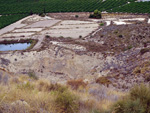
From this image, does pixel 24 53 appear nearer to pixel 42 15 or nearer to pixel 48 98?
pixel 48 98

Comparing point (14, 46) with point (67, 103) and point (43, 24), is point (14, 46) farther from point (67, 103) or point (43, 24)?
point (67, 103)

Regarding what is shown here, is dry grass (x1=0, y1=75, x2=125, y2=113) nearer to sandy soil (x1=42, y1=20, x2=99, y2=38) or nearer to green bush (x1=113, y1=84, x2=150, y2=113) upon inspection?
green bush (x1=113, y1=84, x2=150, y2=113)

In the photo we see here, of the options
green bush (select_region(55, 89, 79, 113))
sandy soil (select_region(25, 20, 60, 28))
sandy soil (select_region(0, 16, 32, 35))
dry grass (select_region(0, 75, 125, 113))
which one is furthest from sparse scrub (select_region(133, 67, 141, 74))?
sandy soil (select_region(0, 16, 32, 35))

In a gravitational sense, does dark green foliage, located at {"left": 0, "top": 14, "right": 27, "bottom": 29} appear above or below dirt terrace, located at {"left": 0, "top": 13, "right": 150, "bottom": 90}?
above

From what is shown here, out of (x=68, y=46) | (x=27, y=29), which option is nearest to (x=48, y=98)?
(x=68, y=46)

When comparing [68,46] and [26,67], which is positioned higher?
[68,46]

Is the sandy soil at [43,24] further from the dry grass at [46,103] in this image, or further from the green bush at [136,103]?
the green bush at [136,103]

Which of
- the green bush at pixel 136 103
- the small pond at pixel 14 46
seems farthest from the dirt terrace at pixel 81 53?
the green bush at pixel 136 103

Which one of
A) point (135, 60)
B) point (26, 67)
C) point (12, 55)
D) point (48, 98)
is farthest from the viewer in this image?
point (12, 55)
